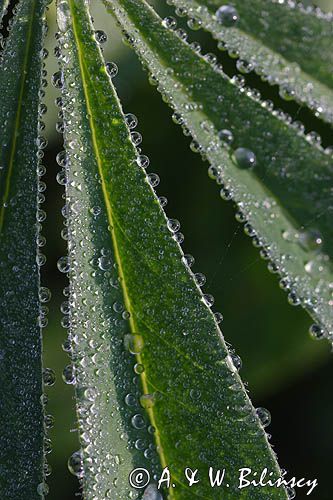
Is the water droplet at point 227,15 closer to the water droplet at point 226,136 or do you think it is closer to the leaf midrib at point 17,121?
the water droplet at point 226,136

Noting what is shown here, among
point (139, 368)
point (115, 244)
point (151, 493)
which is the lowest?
point (151, 493)

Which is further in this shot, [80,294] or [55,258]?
[55,258]

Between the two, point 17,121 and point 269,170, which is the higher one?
point 269,170

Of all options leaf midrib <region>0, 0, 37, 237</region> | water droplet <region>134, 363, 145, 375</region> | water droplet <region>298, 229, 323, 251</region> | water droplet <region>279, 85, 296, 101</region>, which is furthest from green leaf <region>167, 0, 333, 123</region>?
water droplet <region>134, 363, 145, 375</region>

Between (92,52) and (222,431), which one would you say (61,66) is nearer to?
(92,52)

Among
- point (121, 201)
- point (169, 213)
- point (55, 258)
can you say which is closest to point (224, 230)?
point (169, 213)

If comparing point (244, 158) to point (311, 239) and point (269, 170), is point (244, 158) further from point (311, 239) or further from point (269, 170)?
point (311, 239)

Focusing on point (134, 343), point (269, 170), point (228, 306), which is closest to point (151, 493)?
point (134, 343)
